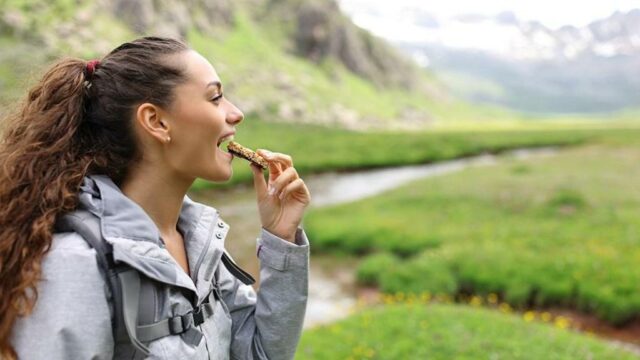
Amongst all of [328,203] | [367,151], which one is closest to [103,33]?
[367,151]

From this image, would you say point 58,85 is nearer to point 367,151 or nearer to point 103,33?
point 367,151

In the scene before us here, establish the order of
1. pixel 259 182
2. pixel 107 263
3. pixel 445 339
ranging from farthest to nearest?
1. pixel 445 339
2. pixel 259 182
3. pixel 107 263

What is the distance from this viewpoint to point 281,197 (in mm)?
3379

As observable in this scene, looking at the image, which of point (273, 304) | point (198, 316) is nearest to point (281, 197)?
point (273, 304)

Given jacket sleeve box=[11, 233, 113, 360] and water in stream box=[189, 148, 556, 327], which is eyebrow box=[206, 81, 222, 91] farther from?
water in stream box=[189, 148, 556, 327]

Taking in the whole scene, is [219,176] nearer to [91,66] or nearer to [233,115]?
[233,115]

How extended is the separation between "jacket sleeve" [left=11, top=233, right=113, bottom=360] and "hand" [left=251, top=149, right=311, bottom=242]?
43.5 inches

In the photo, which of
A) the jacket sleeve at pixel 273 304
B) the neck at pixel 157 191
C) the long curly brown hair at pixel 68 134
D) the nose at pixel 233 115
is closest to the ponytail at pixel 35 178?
the long curly brown hair at pixel 68 134

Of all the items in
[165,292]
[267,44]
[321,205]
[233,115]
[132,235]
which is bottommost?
[267,44]

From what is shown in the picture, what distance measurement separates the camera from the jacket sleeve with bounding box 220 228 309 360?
3.31 meters

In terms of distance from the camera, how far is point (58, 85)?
2883 mm

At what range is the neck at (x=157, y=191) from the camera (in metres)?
2.98

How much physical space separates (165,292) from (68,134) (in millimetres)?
818

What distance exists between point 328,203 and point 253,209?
422cm
